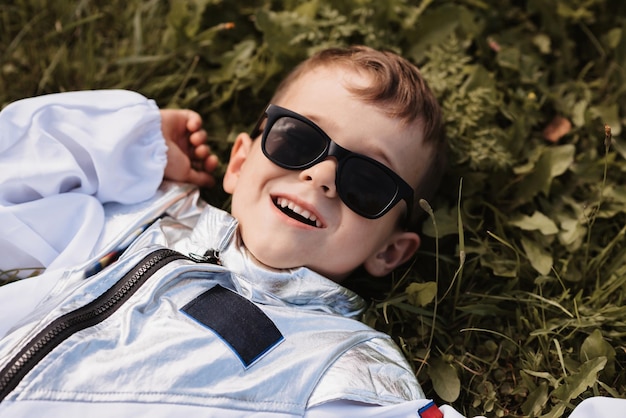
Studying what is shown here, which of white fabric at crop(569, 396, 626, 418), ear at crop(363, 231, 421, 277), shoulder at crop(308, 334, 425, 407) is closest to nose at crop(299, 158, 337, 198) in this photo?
ear at crop(363, 231, 421, 277)

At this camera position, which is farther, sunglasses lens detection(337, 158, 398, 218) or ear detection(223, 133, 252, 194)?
ear detection(223, 133, 252, 194)

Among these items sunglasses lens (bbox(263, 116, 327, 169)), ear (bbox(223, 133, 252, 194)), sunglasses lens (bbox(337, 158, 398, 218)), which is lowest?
ear (bbox(223, 133, 252, 194))

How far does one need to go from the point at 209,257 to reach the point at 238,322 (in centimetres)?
33

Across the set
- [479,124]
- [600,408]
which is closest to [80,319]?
[600,408]

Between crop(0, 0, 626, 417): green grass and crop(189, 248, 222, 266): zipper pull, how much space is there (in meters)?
0.62

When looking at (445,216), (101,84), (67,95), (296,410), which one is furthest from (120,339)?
(101,84)

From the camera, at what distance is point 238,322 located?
6.61 feet

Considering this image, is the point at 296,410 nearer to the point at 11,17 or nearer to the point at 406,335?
the point at 406,335

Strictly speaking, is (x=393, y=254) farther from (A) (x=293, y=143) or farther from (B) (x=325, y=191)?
(A) (x=293, y=143)

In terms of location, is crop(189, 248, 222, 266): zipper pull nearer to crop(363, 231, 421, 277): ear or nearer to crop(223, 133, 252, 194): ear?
crop(223, 133, 252, 194): ear

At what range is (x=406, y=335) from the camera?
254cm

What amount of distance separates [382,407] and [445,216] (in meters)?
0.98

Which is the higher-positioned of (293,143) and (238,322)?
(293,143)

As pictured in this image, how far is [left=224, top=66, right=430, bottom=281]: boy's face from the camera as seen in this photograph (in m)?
2.24
